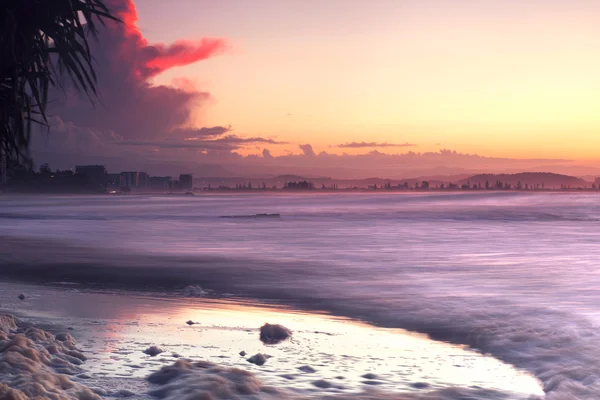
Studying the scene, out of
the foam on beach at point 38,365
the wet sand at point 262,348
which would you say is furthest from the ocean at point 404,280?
the foam on beach at point 38,365

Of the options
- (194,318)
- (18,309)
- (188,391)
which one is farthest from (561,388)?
(18,309)

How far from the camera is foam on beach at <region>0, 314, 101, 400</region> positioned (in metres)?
4.58

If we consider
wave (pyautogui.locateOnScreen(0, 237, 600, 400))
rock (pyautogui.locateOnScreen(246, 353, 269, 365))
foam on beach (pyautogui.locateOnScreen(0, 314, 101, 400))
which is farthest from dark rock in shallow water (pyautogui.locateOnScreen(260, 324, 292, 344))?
foam on beach (pyautogui.locateOnScreen(0, 314, 101, 400))

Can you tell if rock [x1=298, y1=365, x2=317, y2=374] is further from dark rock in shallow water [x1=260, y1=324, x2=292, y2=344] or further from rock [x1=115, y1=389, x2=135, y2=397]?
rock [x1=115, y1=389, x2=135, y2=397]

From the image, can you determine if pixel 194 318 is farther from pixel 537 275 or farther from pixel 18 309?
pixel 537 275

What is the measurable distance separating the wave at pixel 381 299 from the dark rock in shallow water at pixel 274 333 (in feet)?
6.44

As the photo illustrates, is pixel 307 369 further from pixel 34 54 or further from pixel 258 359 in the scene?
pixel 34 54

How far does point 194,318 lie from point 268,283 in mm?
5212

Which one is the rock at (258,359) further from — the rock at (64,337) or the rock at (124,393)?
the rock at (64,337)

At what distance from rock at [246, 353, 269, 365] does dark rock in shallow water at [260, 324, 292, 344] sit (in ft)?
3.33

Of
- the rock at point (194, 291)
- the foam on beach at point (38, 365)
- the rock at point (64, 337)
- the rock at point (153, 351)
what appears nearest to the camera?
the foam on beach at point (38, 365)

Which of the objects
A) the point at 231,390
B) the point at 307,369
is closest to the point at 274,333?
the point at 307,369

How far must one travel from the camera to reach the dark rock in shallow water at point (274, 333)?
7.61 meters

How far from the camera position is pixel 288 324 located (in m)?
8.98
